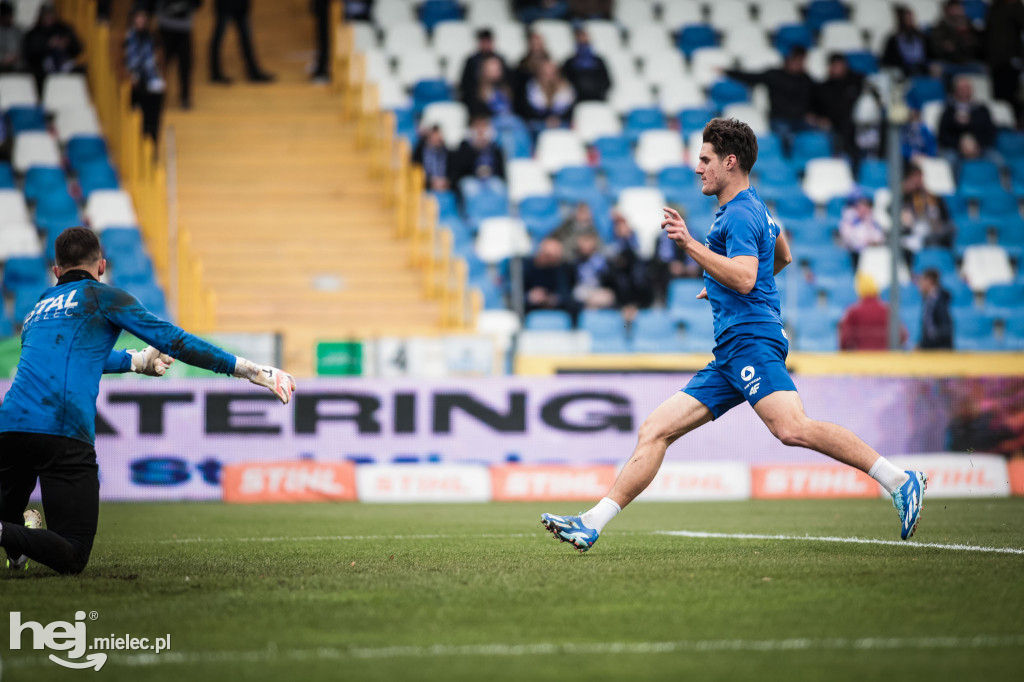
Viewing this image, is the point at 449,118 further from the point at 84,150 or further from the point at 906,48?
the point at 906,48

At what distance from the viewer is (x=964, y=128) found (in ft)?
73.9

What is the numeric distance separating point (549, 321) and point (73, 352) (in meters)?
11.4

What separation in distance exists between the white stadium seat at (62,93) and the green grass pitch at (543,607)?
13482 millimetres

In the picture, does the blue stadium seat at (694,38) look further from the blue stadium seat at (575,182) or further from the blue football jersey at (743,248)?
the blue football jersey at (743,248)

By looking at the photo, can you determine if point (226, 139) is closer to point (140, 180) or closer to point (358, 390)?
point (140, 180)

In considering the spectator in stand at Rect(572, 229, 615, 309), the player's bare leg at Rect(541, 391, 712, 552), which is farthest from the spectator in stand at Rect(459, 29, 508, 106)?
the player's bare leg at Rect(541, 391, 712, 552)

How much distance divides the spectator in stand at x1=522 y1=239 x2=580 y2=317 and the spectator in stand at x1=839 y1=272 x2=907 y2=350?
12.1ft

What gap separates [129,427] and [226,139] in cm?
842

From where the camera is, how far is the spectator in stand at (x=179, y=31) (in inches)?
816

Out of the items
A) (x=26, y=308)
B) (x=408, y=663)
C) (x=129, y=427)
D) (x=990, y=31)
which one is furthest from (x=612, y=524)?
(x=990, y=31)

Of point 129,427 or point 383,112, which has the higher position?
point 383,112

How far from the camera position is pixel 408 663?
425cm

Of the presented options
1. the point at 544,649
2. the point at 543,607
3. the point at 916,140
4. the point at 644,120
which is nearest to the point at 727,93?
the point at 644,120

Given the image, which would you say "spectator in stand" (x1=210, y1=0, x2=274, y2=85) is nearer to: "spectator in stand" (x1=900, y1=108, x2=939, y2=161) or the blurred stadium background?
the blurred stadium background
